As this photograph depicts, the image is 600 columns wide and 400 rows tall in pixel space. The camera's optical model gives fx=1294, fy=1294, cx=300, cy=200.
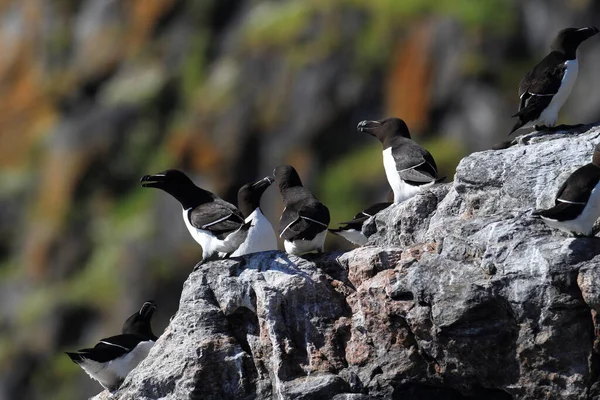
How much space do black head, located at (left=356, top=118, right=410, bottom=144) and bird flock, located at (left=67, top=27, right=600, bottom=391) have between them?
0.50 ft

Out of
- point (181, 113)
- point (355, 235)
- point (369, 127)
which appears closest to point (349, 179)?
point (181, 113)

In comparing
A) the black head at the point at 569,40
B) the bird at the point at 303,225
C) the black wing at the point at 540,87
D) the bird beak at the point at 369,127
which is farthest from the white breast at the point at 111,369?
the black head at the point at 569,40

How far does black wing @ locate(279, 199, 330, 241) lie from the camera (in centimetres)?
1177

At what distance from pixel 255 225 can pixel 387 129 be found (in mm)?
2317

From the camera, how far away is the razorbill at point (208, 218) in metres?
12.2

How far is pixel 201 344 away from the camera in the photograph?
10.7m

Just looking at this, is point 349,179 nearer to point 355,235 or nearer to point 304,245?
point 355,235

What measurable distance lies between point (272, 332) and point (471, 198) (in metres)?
2.02

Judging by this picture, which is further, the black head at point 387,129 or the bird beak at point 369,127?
the bird beak at point 369,127

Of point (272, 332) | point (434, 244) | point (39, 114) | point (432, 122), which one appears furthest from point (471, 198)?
point (39, 114)

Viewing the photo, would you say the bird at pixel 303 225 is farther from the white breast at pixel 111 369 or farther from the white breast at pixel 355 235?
the white breast at pixel 111 369

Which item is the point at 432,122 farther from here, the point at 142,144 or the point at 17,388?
the point at 17,388

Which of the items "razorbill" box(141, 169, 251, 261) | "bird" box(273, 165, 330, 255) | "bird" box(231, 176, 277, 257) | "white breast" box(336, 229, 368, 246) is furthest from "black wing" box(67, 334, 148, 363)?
"white breast" box(336, 229, 368, 246)

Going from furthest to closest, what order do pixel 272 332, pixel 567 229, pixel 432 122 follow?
pixel 432 122, pixel 272 332, pixel 567 229
